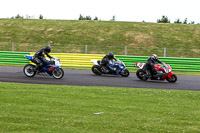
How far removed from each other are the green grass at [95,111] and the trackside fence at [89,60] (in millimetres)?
12586

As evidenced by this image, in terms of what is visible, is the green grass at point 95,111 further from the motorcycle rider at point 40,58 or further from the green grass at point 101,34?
the green grass at point 101,34

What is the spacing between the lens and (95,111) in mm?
8008

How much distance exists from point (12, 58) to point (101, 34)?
2218 centimetres

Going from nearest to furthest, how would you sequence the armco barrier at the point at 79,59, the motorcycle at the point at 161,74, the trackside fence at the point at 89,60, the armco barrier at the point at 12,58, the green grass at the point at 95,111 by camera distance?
the green grass at the point at 95,111 < the motorcycle at the point at 161,74 < the trackside fence at the point at 89,60 < the armco barrier at the point at 79,59 < the armco barrier at the point at 12,58

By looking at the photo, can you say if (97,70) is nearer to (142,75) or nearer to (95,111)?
(142,75)

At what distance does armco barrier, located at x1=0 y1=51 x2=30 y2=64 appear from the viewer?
24577 mm

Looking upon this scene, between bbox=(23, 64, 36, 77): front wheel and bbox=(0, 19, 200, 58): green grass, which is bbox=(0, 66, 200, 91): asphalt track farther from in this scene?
bbox=(0, 19, 200, 58): green grass

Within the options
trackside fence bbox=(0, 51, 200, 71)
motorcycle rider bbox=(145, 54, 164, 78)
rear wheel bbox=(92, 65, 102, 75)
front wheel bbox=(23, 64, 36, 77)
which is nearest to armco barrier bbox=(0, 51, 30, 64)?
trackside fence bbox=(0, 51, 200, 71)

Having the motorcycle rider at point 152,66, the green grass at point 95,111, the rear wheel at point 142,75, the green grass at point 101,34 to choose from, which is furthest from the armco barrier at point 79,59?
the green grass at point 101,34

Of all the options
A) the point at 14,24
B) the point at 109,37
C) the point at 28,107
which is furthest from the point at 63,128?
the point at 14,24

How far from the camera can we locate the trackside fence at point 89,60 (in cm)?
2372

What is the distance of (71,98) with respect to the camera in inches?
385

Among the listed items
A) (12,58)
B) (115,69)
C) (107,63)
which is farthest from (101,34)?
(115,69)

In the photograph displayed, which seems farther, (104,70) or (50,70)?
(104,70)
